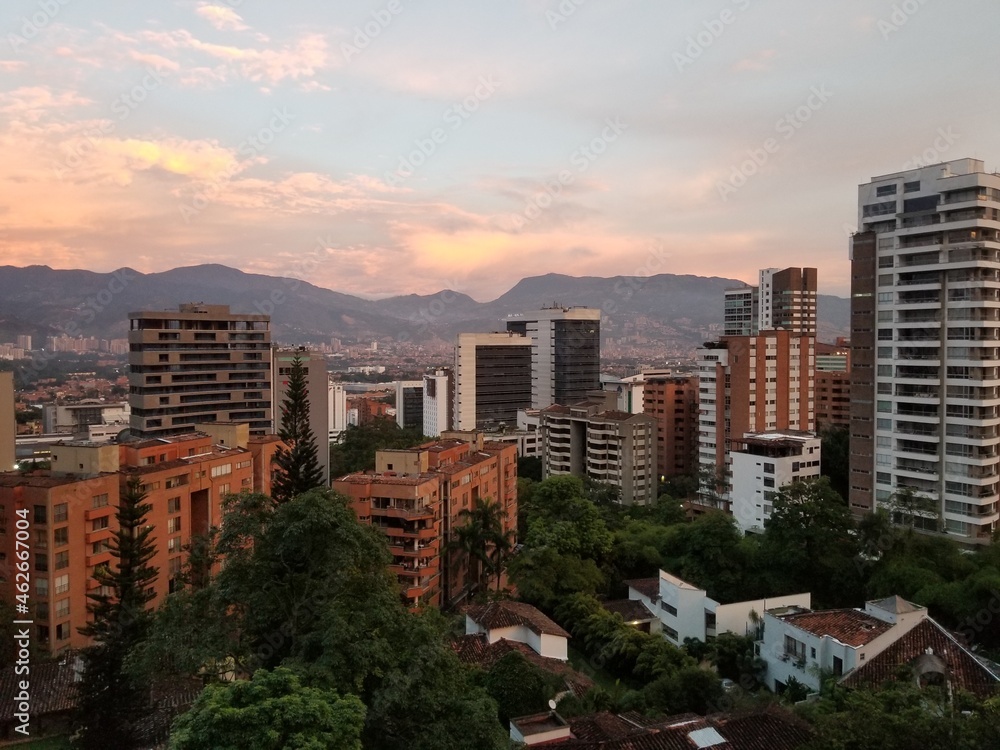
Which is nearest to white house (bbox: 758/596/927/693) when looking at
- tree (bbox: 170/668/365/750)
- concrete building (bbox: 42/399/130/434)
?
tree (bbox: 170/668/365/750)

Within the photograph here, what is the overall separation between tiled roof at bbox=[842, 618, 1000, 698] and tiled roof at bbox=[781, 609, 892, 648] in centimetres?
37

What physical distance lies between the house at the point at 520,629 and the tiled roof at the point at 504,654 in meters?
0.26

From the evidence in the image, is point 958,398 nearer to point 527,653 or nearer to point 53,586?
point 527,653

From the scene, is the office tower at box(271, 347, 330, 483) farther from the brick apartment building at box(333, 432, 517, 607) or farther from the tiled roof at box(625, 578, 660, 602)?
the tiled roof at box(625, 578, 660, 602)

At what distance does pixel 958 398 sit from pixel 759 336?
13.0 m

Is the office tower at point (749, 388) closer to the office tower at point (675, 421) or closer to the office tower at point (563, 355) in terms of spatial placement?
the office tower at point (675, 421)

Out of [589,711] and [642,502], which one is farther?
[642,502]

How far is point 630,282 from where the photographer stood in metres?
164

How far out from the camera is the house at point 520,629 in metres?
16.6

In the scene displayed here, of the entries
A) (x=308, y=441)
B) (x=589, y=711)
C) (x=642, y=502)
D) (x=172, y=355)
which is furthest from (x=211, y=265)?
(x=589, y=711)

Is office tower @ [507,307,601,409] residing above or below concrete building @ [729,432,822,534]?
above

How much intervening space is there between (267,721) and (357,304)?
168957 millimetres

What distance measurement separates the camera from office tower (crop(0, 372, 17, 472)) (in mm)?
21406

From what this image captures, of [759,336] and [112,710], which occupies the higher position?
[759,336]
